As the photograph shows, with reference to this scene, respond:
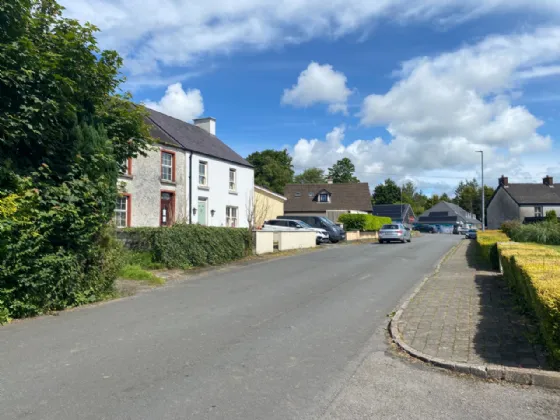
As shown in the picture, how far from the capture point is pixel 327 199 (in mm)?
60500

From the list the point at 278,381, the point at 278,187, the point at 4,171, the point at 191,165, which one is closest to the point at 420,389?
the point at 278,381

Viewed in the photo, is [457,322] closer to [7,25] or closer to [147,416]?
[147,416]

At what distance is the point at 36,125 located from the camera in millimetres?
8586

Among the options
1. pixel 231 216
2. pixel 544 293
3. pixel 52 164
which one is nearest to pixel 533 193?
pixel 231 216

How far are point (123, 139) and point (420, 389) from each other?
9.39 metres

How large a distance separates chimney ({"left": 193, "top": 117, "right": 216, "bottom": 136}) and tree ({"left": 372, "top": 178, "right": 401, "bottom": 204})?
8196cm

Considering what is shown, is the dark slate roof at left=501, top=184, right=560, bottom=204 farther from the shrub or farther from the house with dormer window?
the house with dormer window

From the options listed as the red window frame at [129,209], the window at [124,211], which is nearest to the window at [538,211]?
the red window frame at [129,209]

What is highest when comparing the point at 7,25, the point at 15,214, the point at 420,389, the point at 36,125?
the point at 7,25

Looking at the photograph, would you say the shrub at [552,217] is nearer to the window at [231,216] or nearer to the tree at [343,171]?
the window at [231,216]

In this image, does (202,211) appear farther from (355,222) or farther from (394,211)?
(394,211)

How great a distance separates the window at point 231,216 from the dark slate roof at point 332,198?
27.5 metres

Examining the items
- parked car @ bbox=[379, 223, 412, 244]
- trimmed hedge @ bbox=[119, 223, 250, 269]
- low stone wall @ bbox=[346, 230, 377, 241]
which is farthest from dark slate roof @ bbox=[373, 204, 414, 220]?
trimmed hedge @ bbox=[119, 223, 250, 269]

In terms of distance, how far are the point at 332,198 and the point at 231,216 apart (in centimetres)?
3089
